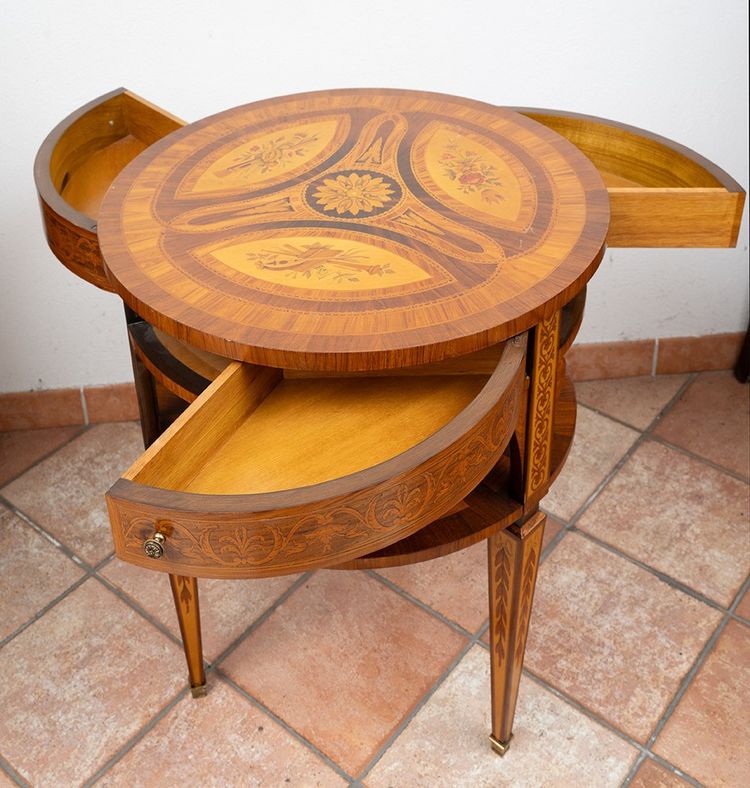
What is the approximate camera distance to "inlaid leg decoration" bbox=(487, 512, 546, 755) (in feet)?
4.88

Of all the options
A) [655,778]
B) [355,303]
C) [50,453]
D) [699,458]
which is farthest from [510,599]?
[50,453]

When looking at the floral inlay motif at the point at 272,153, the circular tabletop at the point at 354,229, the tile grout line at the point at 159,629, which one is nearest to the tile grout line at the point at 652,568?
the tile grout line at the point at 159,629

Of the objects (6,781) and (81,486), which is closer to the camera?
(6,781)

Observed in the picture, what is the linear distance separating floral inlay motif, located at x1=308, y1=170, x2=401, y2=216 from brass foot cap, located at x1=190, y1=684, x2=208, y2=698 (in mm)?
931

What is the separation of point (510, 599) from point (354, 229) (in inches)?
24.1

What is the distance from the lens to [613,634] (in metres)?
1.92

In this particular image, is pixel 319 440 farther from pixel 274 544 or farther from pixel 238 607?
pixel 238 607

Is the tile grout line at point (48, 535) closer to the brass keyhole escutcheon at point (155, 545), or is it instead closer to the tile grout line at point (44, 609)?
the tile grout line at point (44, 609)

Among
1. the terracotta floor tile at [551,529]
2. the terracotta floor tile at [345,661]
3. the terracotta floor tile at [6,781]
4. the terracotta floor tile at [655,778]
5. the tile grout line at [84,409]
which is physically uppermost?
the tile grout line at [84,409]

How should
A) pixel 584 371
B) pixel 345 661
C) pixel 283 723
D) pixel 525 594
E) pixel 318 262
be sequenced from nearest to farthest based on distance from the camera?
pixel 318 262 < pixel 525 594 < pixel 283 723 < pixel 345 661 < pixel 584 371

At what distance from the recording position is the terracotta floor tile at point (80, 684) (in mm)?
1757

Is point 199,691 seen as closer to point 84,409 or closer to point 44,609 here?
point 44,609

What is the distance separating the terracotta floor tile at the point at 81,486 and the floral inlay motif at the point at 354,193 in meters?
1.05

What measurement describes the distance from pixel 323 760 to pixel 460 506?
1.98 feet
